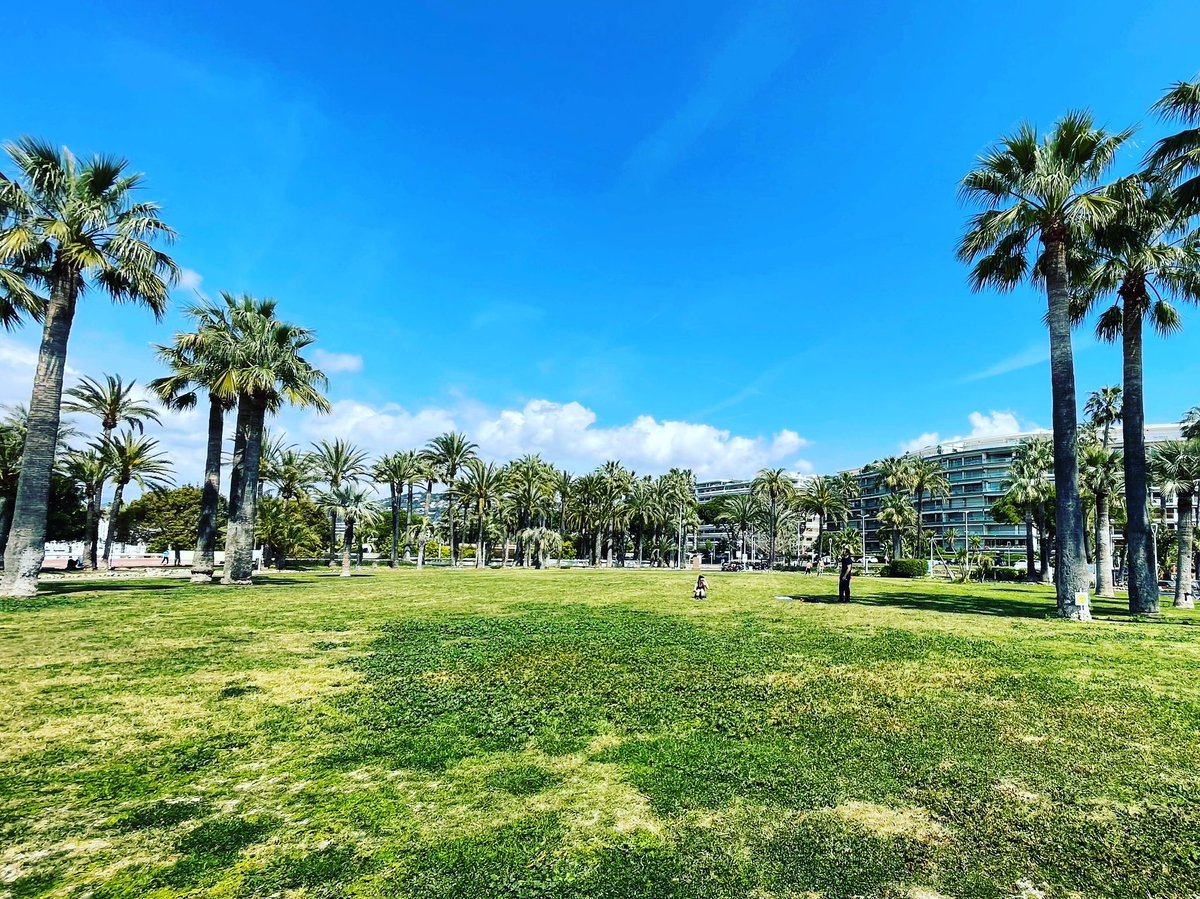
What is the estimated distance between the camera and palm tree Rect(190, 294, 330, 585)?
2942 centimetres

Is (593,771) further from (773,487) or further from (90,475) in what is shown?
(773,487)

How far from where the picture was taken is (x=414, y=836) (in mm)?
4473

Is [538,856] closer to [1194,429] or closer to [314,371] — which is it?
[314,371]

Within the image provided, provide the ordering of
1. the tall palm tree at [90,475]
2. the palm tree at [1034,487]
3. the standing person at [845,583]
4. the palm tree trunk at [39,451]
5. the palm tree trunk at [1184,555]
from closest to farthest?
the palm tree trunk at [39,451] → the standing person at [845,583] → the palm tree trunk at [1184,555] → the tall palm tree at [90,475] → the palm tree at [1034,487]

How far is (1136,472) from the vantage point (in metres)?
22.3

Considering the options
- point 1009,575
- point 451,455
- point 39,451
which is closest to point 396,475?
point 451,455

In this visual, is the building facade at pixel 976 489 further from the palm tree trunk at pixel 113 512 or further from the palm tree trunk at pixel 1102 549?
the palm tree trunk at pixel 113 512

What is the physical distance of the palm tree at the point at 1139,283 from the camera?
21281mm

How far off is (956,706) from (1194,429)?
3433 cm

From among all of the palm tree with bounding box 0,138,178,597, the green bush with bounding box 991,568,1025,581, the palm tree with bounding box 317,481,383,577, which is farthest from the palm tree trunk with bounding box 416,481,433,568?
the green bush with bounding box 991,568,1025,581

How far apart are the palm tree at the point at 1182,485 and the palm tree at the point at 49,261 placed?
46.8 meters

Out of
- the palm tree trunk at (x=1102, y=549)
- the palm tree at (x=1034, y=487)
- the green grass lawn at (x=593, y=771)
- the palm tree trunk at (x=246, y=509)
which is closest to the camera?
the green grass lawn at (x=593, y=771)

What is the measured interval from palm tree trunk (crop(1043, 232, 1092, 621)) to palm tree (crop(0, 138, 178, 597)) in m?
34.8

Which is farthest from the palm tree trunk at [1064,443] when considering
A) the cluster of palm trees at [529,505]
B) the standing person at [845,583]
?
the cluster of palm trees at [529,505]
